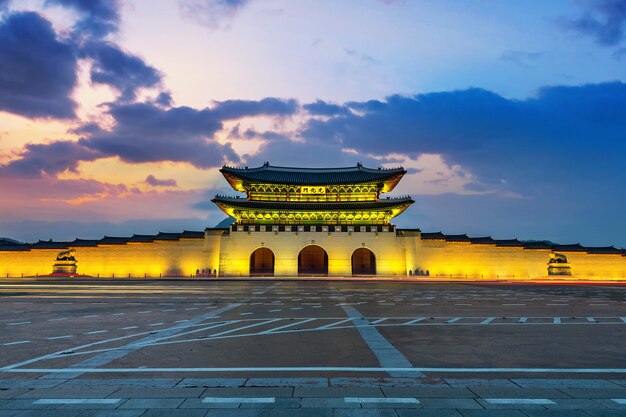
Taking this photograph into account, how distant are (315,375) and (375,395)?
128cm

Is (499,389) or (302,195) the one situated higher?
(302,195)

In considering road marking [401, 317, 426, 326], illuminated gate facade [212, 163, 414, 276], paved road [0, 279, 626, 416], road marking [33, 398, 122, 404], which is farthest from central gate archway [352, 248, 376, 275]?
road marking [33, 398, 122, 404]

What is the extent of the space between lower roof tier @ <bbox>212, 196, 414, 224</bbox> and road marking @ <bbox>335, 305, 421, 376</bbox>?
4016cm

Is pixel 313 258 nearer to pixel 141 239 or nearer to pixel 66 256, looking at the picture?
pixel 141 239

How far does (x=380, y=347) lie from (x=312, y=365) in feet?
6.81

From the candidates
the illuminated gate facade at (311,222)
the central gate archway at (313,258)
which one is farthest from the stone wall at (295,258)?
the central gate archway at (313,258)

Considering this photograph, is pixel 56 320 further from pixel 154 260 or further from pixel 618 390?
pixel 154 260

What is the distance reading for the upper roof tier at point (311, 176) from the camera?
54.0 meters

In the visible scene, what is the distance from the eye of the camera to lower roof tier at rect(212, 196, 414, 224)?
51.4 meters

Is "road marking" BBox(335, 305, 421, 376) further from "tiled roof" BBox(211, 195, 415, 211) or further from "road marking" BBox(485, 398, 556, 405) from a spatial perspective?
"tiled roof" BBox(211, 195, 415, 211)

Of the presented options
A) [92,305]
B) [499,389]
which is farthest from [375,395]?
[92,305]

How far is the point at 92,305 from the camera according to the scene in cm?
1625

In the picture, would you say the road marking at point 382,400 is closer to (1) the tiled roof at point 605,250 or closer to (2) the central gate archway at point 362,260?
(2) the central gate archway at point 362,260

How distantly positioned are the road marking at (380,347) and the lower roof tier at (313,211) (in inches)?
1581
